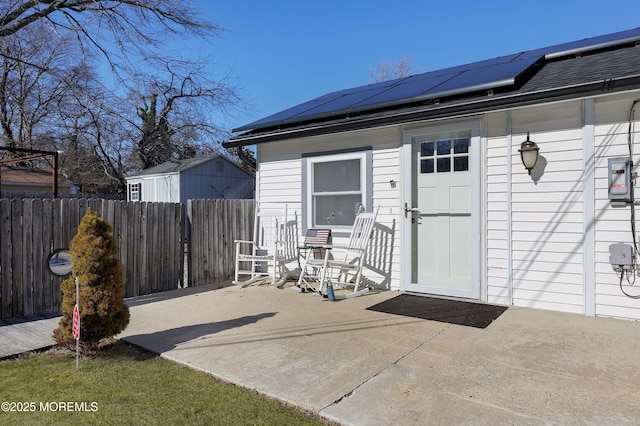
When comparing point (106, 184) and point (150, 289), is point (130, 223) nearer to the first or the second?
point (150, 289)

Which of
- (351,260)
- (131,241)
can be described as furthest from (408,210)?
(131,241)

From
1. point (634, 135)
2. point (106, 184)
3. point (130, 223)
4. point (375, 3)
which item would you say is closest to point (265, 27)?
point (375, 3)

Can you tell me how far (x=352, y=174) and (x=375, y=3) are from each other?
7502 millimetres

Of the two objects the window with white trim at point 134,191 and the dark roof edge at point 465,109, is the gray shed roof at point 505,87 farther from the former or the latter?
the window with white trim at point 134,191

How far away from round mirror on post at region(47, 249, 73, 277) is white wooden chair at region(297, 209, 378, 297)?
107 inches

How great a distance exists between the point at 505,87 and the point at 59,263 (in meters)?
5.17

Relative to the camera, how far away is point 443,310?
13.5 feet

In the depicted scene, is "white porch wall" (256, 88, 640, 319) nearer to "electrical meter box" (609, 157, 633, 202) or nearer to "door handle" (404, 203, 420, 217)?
"electrical meter box" (609, 157, 633, 202)

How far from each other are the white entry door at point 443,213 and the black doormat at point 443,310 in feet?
0.72

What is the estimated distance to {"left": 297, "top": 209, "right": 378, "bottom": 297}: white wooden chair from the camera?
489cm

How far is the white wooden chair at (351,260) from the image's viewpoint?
4887 millimetres

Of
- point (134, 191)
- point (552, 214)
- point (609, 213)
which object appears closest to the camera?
point (609, 213)

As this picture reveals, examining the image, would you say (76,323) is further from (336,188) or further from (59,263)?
(336,188)

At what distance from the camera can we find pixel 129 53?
9.48m
